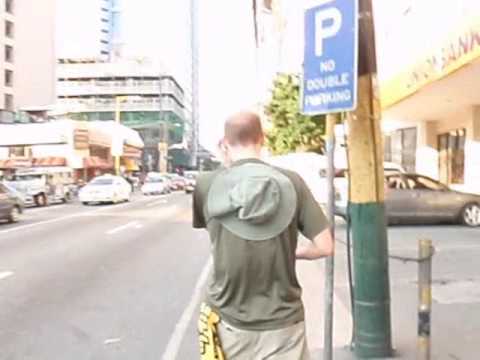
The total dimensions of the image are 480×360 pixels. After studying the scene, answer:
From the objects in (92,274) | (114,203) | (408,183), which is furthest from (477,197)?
(114,203)

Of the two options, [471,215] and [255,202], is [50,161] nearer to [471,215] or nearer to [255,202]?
[471,215]

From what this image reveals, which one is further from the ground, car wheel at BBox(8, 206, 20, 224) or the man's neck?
the man's neck

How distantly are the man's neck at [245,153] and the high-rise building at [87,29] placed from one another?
14110 cm

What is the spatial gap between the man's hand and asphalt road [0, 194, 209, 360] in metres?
3.69

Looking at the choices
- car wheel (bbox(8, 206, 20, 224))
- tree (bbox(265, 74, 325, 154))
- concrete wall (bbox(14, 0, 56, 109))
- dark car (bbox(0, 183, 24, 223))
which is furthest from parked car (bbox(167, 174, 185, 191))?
dark car (bbox(0, 183, 24, 223))

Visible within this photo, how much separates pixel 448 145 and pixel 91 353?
24245 mm

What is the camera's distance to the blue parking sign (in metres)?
5.14

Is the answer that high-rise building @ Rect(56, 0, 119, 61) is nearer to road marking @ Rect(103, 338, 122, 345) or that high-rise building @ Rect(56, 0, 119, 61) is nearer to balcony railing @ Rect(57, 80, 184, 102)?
balcony railing @ Rect(57, 80, 184, 102)

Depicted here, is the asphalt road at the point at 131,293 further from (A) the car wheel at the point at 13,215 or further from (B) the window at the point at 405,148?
(B) the window at the point at 405,148

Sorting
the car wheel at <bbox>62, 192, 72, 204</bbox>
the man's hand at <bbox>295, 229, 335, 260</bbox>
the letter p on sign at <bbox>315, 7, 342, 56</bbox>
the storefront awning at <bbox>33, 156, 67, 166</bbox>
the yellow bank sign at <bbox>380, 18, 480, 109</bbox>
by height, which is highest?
the yellow bank sign at <bbox>380, 18, 480, 109</bbox>

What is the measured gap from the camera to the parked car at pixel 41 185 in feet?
123

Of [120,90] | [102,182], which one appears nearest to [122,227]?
[102,182]

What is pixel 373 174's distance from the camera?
20.4ft

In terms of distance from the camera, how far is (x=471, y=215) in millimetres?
19953
